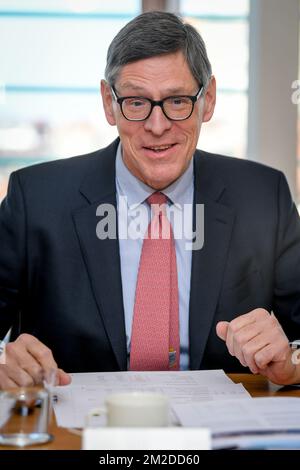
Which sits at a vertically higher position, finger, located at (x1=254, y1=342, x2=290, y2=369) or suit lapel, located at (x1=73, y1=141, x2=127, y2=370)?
suit lapel, located at (x1=73, y1=141, x2=127, y2=370)

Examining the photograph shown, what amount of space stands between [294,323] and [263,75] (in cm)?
175

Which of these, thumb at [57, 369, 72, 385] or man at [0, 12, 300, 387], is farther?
man at [0, 12, 300, 387]

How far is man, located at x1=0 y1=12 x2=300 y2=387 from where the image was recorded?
5.65 feet

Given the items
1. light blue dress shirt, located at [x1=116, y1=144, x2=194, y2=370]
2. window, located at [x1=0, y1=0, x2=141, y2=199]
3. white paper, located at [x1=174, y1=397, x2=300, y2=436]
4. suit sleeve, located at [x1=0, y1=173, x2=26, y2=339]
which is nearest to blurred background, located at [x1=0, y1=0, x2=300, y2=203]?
window, located at [x1=0, y1=0, x2=141, y2=199]

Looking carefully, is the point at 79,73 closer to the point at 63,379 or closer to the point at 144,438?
the point at 63,379

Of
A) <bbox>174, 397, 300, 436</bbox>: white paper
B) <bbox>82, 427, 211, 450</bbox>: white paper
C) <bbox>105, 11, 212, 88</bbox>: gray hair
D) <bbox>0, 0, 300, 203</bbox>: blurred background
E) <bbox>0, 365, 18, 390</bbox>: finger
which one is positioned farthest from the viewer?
<bbox>0, 0, 300, 203</bbox>: blurred background

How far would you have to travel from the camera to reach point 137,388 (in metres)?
1.38

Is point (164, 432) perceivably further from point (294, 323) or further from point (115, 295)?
point (294, 323)

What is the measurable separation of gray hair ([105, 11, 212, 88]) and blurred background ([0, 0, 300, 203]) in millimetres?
1633

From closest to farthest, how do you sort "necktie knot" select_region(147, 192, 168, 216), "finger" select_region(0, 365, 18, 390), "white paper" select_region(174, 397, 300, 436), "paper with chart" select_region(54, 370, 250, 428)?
"white paper" select_region(174, 397, 300, 436) → "paper with chart" select_region(54, 370, 250, 428) → "finger" select_region(0, 365, 18, 390) → "necktie knot" select_region(147, 192, 168, 216)

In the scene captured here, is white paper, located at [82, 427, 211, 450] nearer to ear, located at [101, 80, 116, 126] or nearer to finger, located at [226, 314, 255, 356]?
finger, located at [226, 314, 255, 356]

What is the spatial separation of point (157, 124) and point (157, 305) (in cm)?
43

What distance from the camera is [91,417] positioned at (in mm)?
1101

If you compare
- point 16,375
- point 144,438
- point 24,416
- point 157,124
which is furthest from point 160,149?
point 144,438
